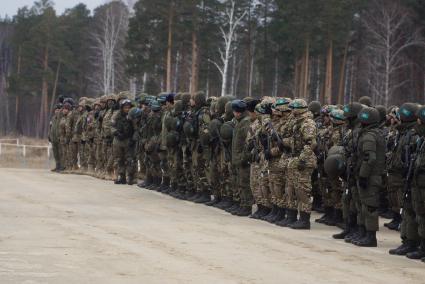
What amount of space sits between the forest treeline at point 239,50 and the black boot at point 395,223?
31.2 m

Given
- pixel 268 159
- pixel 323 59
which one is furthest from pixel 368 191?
pixel 323 59

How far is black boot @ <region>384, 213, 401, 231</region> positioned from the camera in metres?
16.2

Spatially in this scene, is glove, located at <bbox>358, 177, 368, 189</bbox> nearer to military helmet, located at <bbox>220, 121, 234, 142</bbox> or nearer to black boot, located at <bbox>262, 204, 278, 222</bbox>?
black boot, located at <bbox>262, 204, 278, 222</bbox>

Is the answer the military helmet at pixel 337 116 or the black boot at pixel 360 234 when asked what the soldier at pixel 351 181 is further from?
the military helmet at pixel 337 116

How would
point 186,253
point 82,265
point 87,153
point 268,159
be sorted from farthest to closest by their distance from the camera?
1. point 87,153
2. point 268,159
3. point 186,253
4. point 82,265

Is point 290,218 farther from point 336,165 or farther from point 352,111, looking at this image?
point 352,111

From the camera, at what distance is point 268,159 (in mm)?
15836

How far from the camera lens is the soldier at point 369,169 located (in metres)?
13.2

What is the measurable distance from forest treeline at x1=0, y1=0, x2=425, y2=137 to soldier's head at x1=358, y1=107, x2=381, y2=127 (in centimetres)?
3395

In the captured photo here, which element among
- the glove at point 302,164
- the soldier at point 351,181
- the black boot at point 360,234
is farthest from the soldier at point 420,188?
the glove at point 302,164

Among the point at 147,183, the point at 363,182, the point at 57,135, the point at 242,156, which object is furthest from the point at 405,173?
the point at 57,135

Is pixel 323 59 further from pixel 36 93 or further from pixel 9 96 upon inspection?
pixel 9 96

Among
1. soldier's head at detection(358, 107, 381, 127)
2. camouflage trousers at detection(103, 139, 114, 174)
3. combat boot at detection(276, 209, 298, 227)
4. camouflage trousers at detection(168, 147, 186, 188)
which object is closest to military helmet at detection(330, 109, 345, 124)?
combat boot at detection(276, 209, 298, 227)

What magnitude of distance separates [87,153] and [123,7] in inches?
1862
